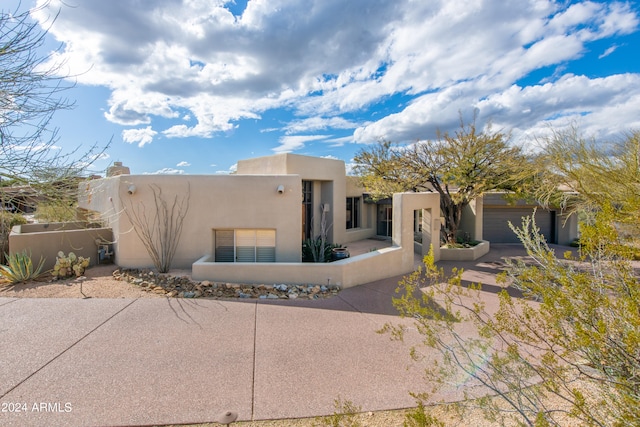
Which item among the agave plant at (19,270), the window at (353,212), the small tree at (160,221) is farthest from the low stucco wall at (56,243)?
the window at (353,212)

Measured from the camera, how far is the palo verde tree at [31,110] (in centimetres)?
486

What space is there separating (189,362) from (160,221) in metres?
7.72

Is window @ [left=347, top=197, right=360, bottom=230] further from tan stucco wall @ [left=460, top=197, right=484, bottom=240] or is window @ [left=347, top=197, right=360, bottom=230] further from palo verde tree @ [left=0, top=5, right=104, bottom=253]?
palo verde tree @ [left=0, top=5, right=104, bottom=253]

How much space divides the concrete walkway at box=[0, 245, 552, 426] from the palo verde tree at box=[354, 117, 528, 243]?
9201mm

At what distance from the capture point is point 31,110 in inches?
213

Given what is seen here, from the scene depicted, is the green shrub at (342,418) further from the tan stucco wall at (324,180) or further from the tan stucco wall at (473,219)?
the tan stucco wall at (473,219)

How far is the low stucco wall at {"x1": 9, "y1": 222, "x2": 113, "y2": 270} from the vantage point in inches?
434

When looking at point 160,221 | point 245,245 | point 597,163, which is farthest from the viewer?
point 245,245

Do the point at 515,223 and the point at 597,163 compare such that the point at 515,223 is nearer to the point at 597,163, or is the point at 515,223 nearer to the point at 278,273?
the point at 597,163

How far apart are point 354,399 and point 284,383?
116cm

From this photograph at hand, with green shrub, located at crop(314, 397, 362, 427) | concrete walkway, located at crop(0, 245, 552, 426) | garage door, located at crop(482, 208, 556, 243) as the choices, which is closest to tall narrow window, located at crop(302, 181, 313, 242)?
concrete walkway, located at crop(0, 245, 552, 426)

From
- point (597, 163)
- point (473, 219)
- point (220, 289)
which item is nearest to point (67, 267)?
point (220, 289)

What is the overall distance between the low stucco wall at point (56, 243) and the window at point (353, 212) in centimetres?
1351

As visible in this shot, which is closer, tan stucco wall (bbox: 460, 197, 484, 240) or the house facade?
the house facade
